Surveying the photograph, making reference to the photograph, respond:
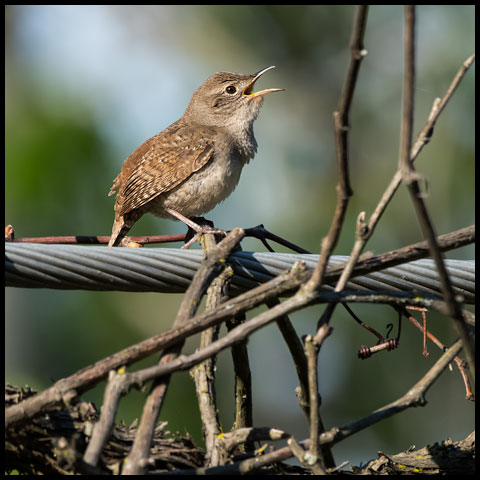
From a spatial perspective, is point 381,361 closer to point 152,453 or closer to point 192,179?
point 192,179

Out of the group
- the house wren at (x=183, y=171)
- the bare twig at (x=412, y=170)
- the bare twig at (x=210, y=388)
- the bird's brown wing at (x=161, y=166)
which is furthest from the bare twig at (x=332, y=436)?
the bird's brown wing at (x=161, y=166)

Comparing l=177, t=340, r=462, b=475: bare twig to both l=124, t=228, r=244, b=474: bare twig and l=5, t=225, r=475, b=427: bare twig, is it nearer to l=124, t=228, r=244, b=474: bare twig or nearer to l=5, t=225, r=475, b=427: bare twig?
l=124, t=228, r=244, b=474: bare twig

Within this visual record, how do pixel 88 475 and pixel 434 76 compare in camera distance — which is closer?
→ pixel 88 475

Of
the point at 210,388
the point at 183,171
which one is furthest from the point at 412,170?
the point at 183,171

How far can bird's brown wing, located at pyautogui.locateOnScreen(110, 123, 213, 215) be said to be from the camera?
487cm

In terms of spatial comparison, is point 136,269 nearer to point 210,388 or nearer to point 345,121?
point 210,388

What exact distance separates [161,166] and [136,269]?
2.67m

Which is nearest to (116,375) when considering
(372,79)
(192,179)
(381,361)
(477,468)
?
(477,468)

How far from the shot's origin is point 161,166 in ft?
16.3

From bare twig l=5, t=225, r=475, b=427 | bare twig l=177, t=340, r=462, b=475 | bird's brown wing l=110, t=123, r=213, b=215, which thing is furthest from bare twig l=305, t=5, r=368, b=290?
bird's brown wing l=110, t=123, r=213, b=215

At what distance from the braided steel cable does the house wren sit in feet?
7.37

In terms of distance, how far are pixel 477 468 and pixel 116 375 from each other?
1.09 m

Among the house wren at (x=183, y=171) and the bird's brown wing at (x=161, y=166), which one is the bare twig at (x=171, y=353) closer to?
the house wren at (x=183, y=171)

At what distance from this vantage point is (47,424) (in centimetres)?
188
